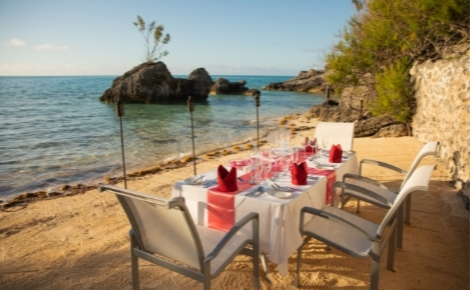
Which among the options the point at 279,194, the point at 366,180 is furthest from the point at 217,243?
the point at 366,180

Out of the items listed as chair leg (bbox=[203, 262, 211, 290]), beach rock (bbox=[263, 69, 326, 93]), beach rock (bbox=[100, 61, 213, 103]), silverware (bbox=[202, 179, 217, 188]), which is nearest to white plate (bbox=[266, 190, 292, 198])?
silverware (bbox=[202, 179, 217, 188])

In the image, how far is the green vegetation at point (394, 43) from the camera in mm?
6660

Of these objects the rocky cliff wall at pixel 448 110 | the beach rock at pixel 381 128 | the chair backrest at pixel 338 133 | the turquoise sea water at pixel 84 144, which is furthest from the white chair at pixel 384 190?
the beach rock at pixel 381 128

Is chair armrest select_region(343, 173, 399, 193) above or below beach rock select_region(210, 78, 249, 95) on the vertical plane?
below

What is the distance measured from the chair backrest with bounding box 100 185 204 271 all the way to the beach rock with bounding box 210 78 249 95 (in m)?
39.1

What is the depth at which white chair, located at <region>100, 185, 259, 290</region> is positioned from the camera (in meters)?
1.93

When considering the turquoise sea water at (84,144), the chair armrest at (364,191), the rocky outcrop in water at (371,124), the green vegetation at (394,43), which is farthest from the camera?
the rocky outcrop in water at (371,124)

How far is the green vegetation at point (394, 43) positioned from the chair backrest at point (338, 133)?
3.49 metres

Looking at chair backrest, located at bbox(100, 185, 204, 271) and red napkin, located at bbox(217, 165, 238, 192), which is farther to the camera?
red napkin, located at bbox(217, 165, 238, 192)

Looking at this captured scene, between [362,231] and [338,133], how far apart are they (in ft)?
9.06

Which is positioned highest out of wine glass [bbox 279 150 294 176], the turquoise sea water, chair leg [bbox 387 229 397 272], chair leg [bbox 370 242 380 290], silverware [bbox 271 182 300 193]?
wine glass [bbox 279 150 294 176]

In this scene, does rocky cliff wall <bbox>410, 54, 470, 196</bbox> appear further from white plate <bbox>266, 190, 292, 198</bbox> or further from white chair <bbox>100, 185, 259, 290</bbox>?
white chair <bbox>100, 185, 259, 290</bbox>

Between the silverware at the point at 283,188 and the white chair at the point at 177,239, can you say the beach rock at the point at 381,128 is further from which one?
the white chair at the point at 177,239

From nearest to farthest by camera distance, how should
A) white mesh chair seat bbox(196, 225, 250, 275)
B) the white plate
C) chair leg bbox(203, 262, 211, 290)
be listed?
1. chair leg bbox(203, 262, 211, 290)
2. white mesh chair seat bbox(196, 225, 250, 275)
3. the white plate
